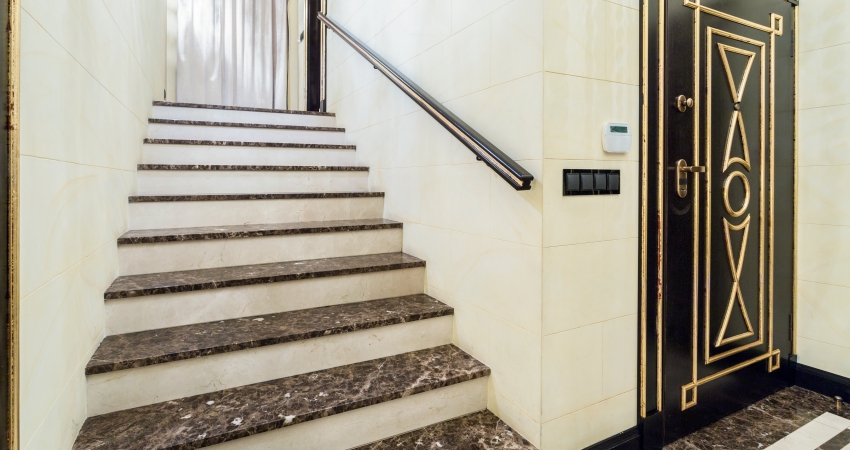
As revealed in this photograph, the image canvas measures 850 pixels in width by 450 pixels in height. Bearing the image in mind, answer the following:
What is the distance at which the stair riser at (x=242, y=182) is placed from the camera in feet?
7.09

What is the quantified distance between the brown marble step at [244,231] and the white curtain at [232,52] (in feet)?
10.2

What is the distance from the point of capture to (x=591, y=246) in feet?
4.64

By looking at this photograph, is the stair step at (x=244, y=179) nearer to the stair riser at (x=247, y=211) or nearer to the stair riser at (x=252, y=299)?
the stair riser at (x=247, y=211)

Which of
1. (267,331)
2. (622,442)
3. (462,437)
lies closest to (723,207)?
(622,442)

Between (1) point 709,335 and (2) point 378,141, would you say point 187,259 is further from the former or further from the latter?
(1) point 709,335

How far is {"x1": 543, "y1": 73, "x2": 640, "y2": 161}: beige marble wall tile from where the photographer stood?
131 cm

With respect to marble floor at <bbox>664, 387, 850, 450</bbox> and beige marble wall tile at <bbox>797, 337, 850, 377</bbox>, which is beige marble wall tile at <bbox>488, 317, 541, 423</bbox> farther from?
beige marble wall tile at <bbox>797, 337, 850, 377</bbox>

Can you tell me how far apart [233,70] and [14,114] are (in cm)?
428

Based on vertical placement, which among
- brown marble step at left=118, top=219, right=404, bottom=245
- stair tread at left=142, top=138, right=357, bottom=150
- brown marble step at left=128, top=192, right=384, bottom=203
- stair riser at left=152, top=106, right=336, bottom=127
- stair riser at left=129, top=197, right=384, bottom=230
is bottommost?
brown marble step at left=118, top=219, right=404, bottom=245

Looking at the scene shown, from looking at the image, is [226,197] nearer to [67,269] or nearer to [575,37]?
[67,269]

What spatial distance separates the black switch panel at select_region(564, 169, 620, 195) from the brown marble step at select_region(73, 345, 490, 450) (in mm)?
739

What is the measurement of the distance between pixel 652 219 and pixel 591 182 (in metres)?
0.32

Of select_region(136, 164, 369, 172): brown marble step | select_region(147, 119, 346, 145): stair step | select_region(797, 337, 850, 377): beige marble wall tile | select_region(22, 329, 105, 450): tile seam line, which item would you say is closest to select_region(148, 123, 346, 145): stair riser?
select_region(147, 119, 346, 145): stair step

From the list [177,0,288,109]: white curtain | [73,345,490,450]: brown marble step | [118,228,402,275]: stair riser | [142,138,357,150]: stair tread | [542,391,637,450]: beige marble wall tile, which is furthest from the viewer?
[177,0,288,109]: white curtain
